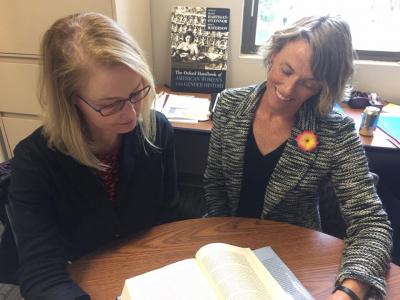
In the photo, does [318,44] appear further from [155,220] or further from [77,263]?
[77,263]

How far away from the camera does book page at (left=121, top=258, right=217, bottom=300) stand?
0.73m

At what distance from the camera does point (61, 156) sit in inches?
35.4

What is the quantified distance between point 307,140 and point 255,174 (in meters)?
0.22

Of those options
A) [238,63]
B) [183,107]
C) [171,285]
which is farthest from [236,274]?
[238,63]

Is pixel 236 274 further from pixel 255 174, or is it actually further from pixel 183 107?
pixel 183 107

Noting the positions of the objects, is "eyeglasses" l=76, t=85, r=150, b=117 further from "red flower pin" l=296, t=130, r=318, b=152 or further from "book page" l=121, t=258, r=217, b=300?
"red flower pin" l=296, t=130, r=318, b=152

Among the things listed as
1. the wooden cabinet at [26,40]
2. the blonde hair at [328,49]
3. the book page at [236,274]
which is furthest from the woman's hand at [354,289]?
the wooden cabinet at [26,40]

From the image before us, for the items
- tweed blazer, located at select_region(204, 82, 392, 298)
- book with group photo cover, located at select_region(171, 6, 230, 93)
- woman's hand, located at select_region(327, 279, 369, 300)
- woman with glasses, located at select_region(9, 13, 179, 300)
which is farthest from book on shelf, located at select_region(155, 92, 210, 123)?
woman's hand, located at select_region(327, 279, 369, 300)

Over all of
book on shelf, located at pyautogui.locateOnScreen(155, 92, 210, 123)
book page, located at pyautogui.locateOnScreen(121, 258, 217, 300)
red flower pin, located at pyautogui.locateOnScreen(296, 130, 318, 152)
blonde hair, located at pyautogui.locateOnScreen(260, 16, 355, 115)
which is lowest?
book on shelf, located at pyautogui.locateOnScreen(155, 92, 210, 123)

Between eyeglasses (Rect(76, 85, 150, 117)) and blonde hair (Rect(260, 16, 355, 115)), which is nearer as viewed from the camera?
eyeglasses (Rect(76, 85, 150, 117))

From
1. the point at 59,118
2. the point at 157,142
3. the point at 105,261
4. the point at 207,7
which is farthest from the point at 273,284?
the point at 207,7

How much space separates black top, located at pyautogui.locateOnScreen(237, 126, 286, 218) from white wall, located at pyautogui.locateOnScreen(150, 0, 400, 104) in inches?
41.6

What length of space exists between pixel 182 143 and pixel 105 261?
5.54ft

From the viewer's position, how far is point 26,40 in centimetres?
164
